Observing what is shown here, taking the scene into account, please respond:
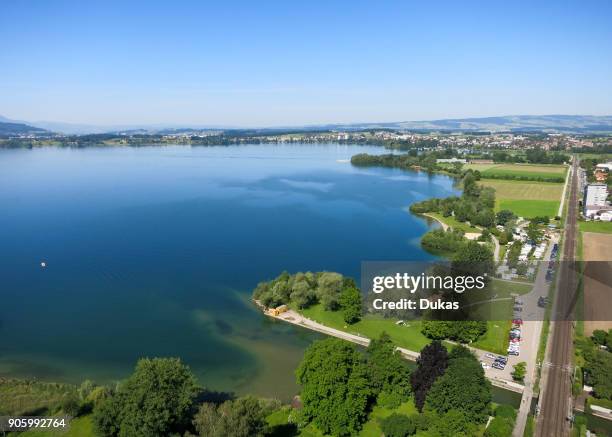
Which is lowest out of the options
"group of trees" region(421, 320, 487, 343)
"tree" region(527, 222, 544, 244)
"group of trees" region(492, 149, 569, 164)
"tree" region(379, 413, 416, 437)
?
"tree" region(379, 413, 416, 437)

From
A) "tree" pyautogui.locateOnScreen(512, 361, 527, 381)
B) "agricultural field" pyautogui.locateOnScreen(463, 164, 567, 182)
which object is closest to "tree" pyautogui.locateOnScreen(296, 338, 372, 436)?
"tree" pyautogui.locateOnScreen(512, 361, 527, 381)

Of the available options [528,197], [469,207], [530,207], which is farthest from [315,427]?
[528,197]

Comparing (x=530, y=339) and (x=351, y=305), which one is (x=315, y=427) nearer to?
(x=351, y=305)

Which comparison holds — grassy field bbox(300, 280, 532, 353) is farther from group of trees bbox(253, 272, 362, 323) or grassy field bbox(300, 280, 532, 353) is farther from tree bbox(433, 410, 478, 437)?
tree bbox(433, 410, 478, 437)

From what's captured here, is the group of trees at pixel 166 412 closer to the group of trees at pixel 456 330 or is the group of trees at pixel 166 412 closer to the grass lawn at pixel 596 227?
the group of trees at pixel 456 330

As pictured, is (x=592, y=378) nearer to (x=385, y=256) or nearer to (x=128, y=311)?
(x=385, y=256)

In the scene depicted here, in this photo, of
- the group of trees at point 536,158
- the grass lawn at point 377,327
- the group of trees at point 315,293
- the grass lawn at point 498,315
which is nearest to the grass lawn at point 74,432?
the group of trees at point 315,293
